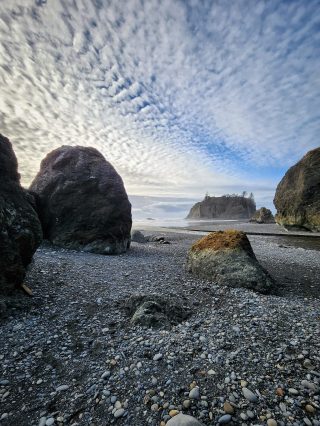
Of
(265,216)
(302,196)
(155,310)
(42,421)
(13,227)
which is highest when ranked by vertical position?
(302,196)

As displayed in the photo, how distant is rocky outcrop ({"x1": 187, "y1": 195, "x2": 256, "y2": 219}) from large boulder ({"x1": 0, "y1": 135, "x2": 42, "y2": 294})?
371ft

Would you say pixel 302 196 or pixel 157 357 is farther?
pixel 302 196

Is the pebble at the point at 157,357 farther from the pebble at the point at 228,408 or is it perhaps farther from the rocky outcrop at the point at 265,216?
the rocky outcrop at the point at 265,216

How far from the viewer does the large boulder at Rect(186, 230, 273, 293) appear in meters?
7.36

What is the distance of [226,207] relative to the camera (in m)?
117

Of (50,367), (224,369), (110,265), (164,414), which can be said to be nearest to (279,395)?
(224,369)

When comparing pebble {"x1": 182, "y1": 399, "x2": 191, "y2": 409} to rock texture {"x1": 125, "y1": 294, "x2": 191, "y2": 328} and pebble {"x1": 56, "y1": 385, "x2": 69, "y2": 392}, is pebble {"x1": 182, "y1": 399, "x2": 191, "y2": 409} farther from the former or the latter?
rock texture {"x1": 125, "y1": 294, "x2": 191, "y2": 328}

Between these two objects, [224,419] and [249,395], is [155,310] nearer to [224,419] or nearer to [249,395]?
[249,395]

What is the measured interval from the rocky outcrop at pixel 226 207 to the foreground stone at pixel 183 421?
379ft

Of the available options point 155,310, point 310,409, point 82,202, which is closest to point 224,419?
point 310,409

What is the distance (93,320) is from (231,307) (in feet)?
11.4

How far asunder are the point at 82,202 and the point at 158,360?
10.8 meters

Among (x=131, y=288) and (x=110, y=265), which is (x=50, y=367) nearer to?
(x=131, y=288)

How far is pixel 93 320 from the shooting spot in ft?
17.6
